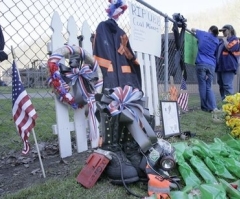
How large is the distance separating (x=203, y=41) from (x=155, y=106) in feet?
8.04

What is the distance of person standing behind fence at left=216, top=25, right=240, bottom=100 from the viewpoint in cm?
651

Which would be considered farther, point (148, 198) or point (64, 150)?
point (64, 150)

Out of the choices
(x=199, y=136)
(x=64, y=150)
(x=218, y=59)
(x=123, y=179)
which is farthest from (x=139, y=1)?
(x=218, y=59)

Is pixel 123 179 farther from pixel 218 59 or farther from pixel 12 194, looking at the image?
pixel 218 59

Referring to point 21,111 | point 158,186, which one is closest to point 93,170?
point 158,186

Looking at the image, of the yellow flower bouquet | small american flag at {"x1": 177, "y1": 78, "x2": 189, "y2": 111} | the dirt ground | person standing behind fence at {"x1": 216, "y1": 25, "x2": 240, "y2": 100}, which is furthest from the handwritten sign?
person standing behind fence at {"x1": 216, "y1": 25, "x2": 240, "y2": 100}

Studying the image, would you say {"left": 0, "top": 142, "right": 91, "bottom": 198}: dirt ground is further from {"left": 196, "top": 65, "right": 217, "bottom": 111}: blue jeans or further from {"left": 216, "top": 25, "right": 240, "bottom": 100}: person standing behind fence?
{"left": 216, "top": 25, "right": 240, "bottom": 100}: person standing behind fence

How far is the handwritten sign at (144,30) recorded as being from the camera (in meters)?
3.89

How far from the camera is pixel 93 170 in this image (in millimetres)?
2062

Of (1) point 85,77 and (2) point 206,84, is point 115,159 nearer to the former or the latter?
(1) point 85,77

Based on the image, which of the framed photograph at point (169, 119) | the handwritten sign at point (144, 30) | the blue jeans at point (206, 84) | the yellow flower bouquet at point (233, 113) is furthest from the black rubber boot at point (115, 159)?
the blue jeans at point (206, 84)

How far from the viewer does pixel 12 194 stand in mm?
1942

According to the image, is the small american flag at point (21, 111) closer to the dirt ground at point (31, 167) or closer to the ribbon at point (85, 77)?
the dirt ground at point (31, 167)

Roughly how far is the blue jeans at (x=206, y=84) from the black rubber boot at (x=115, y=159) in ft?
13.8
